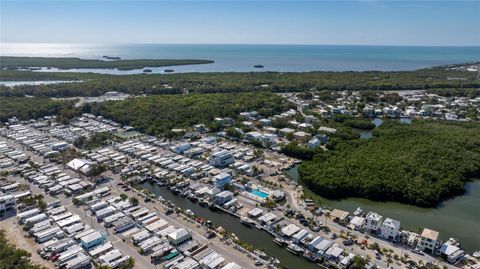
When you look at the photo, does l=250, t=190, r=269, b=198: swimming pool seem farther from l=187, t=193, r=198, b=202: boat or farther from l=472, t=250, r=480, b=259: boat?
l=472, t=250, r=480, b=259: boat

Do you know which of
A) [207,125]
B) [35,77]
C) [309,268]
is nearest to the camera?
[309,268]

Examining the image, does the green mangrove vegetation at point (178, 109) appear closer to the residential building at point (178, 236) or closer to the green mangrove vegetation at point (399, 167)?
the green mangrove vegetation at point (399, 167)

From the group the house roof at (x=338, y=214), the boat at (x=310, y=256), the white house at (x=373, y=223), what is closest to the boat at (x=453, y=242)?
the white house at (x=373, y=223)

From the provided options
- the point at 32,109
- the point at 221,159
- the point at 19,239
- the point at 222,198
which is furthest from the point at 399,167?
the point at 32,109

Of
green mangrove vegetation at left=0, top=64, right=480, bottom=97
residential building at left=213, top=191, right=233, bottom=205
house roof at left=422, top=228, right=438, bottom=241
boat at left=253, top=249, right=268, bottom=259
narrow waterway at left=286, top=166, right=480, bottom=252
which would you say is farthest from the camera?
green mangrove vegetation at left=0, top=64, right=480, bottom=97

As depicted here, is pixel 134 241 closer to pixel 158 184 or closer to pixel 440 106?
pixel 158 184

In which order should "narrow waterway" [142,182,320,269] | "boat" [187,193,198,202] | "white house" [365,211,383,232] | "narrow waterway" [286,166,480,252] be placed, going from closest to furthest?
"narrow waterway" [142,182,320,269] → "white house" [365,211,383,232] → "narrow waterway" [286,166,480,252] → "boat" [187,193,198,202]

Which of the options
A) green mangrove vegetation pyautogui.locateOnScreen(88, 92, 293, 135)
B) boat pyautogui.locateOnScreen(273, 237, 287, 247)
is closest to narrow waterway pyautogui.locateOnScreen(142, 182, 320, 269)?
boat pyautogui.locateOnScreen(273, 237, 287, 247)

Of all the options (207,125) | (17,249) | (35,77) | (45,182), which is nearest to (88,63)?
(35,77)

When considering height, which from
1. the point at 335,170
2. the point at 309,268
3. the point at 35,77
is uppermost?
the point at 35,77
